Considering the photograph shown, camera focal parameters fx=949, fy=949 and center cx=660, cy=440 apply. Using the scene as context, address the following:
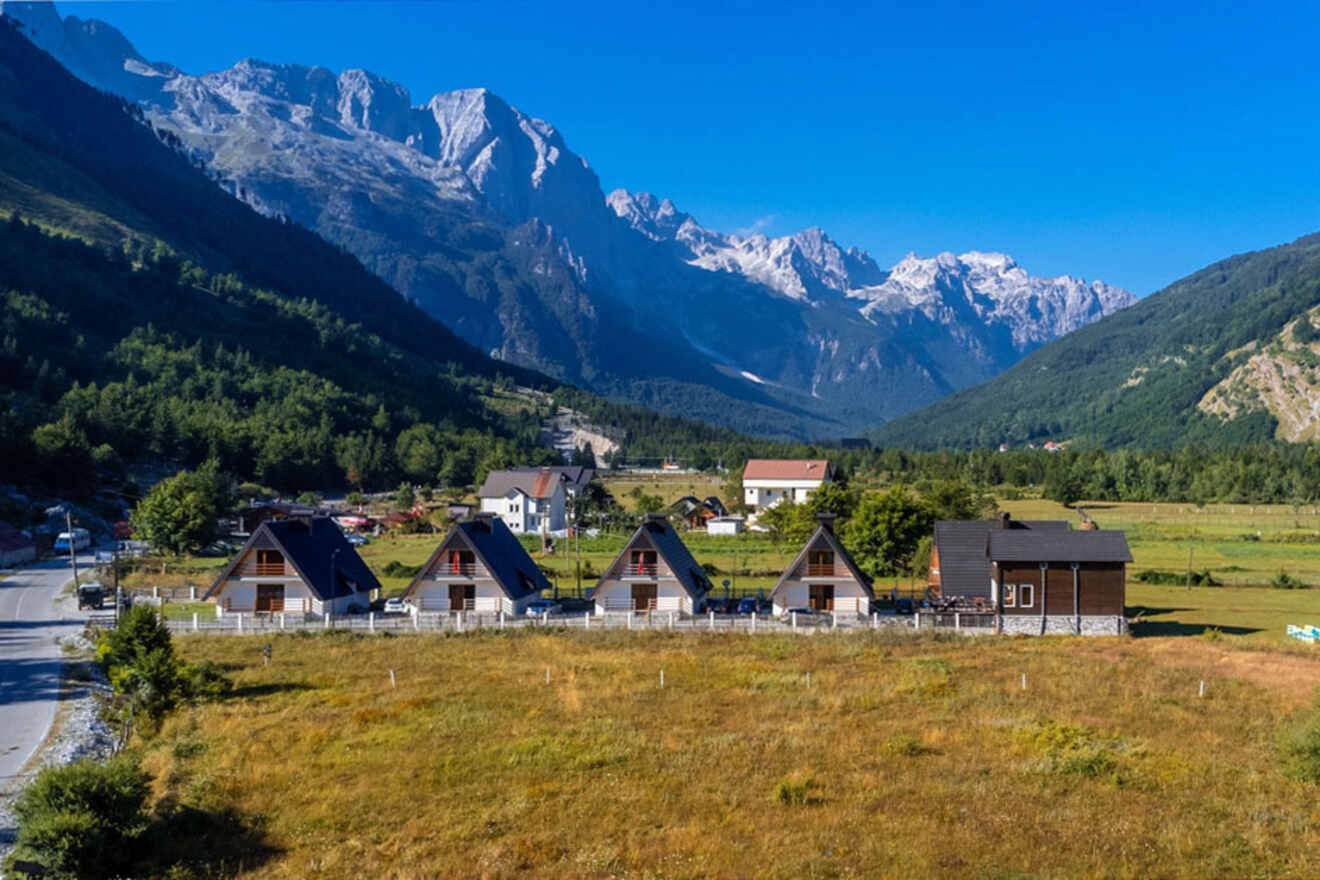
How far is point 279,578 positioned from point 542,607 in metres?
16.2

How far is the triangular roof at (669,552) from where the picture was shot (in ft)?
193

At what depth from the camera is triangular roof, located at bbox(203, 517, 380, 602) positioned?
189 ft

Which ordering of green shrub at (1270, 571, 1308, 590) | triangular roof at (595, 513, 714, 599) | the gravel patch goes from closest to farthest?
the gravel patch
triangular roof at (595, 513, 714, 599)
green shrub at (1270, 571, 1308, 590)

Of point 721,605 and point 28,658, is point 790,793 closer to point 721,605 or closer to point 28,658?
point 721,605

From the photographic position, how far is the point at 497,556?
60.9 metres

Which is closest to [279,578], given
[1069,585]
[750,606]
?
[750,606]

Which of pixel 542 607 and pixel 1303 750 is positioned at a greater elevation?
pixel 542 607

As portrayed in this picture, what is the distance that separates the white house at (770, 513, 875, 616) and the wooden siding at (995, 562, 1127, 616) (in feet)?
27.4

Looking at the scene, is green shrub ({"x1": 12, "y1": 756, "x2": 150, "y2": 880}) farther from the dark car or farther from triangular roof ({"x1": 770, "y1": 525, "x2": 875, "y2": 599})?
triangular roof ({"x1": 770, "y1": 525, "x2": 875, "y2": 599})

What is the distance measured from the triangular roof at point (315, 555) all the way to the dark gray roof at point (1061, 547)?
39965 mm

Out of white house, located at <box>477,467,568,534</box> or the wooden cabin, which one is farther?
white house, located at <box>477,467,568,534</box>

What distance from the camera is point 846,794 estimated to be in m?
27.4

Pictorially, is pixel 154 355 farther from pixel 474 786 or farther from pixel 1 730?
pixel 474 786

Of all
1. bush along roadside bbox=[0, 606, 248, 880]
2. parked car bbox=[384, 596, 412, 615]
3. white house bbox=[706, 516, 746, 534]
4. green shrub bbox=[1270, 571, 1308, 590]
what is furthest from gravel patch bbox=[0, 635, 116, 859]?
green shrub bbox=[1270, 571, 1308, 590]
